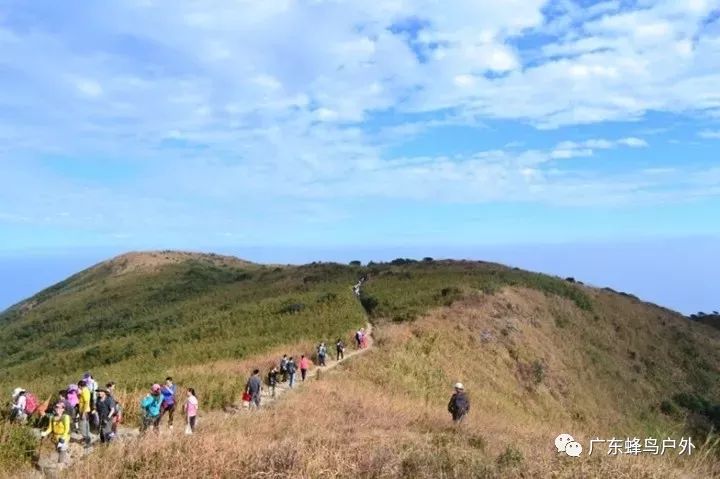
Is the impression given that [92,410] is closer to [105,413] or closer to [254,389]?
[105,413]

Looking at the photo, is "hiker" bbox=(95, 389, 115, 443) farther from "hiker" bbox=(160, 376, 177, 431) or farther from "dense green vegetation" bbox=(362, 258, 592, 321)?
"dense green vegetation" bbox=(362, 258, 592, 321)

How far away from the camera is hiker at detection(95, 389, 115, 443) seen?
16.8 meters

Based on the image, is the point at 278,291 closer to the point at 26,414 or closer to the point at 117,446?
the point at 26,414

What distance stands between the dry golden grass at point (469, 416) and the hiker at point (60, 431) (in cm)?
284

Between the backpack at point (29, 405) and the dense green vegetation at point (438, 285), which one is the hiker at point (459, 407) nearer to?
the backpack at point (29, 405)

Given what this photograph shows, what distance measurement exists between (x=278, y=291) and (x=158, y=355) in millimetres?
24431

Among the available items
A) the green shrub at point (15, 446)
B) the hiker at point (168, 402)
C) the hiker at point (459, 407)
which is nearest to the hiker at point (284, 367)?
the hiker at point (168, 402)

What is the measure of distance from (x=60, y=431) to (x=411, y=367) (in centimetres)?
2104

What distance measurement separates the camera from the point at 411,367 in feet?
110

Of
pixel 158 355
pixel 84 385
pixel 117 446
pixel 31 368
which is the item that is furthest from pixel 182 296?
pixel 117 446

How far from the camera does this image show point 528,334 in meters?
45.6

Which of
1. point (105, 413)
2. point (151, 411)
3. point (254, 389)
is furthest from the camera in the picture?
point (254, 389)

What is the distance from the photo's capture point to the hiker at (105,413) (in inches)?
661

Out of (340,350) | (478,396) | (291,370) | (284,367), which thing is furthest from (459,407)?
(340,350)
